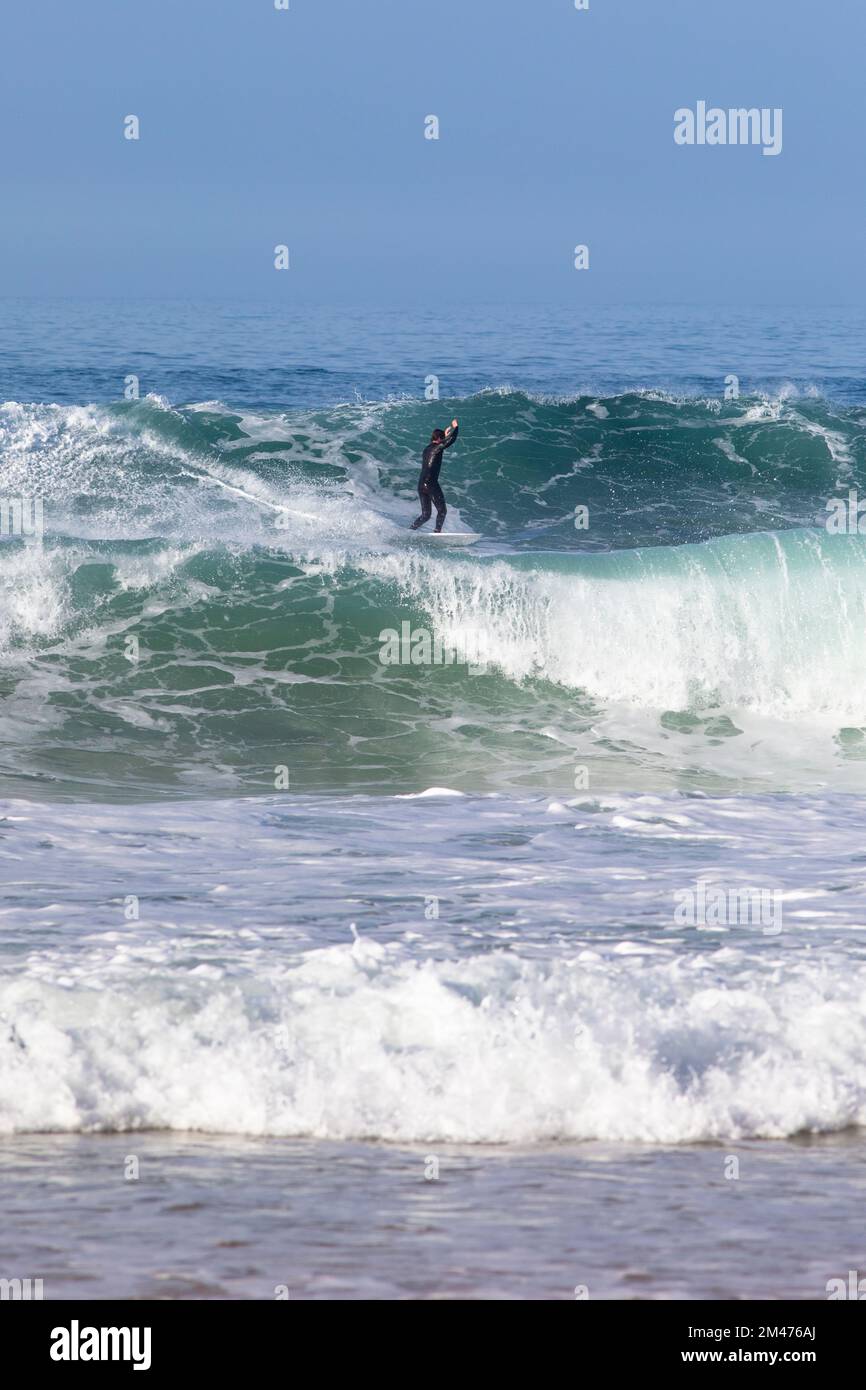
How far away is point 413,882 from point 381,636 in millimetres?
8533

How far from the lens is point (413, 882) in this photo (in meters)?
8.59

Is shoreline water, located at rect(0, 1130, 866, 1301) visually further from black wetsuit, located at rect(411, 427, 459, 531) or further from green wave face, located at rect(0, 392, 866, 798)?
black wetsuit, located at rect(411, 427, 459, 531)

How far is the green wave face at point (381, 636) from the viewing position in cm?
1319

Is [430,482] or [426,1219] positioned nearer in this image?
[426,1219]

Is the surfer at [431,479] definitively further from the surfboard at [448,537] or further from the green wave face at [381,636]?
the green wave face at [381,636]

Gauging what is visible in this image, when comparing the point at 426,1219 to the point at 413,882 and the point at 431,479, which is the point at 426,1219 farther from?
the point at 431,479

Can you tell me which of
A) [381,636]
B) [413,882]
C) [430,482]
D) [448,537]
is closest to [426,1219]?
[413,882]

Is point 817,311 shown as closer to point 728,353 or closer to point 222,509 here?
point 728,353

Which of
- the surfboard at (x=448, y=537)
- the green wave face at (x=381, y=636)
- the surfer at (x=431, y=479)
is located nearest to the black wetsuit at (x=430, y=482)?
the surfer at (x=431, y=479)

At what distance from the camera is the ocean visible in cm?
488

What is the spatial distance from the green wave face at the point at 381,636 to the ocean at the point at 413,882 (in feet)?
0.20

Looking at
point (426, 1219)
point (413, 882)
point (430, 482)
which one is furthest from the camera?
point (430, 482)

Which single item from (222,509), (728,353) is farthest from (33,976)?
(728,353)

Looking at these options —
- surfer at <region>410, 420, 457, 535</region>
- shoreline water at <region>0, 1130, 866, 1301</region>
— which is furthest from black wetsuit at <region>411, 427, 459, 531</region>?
shoreline water at <region>0, 1130, 866, 1301</region>
